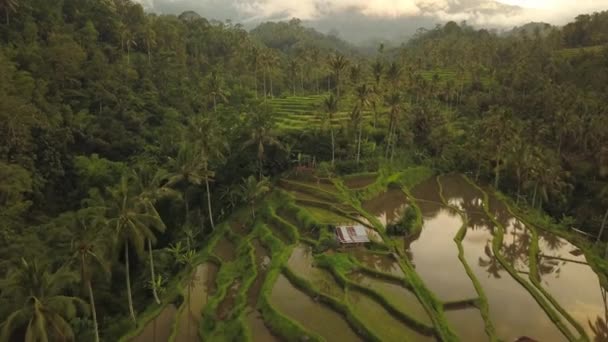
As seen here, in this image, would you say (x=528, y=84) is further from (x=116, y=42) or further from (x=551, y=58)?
(x=116, y=42)

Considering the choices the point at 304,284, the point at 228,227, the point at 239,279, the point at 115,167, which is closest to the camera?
the point at 304,284

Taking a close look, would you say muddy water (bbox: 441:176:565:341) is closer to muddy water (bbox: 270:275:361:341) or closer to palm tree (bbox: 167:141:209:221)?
muddy water (bbox: 270:275:361:341)

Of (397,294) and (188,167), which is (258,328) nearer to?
(397,294)

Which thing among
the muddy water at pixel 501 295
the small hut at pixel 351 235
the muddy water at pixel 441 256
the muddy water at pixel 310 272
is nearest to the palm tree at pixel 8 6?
the muddy water at pixel 310 272

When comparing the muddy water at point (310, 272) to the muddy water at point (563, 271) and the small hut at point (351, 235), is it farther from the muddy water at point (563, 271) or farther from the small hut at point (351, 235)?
the muddy water at point (563, 271)

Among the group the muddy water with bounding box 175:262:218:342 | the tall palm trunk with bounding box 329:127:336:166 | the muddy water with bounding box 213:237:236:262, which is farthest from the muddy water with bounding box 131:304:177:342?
the tall palm trunk with bounding box 329:127:336:166

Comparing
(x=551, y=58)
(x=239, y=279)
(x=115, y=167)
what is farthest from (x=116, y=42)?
(x=551, y=58)
